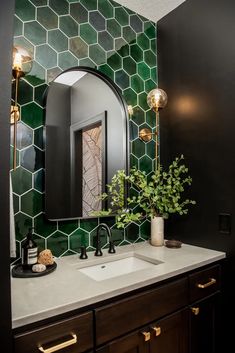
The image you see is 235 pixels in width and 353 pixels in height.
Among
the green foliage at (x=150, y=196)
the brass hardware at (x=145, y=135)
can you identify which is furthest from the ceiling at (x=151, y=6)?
the green foliage at (x=150, y=196)

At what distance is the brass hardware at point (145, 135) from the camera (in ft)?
6.26

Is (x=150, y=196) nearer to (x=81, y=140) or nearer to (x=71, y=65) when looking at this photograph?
(x=81, y=140)

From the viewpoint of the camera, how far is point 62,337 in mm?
884

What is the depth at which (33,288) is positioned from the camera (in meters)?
1.02

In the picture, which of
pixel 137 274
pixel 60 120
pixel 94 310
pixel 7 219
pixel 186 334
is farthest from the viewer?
pixel 60 120

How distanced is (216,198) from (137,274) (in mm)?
767

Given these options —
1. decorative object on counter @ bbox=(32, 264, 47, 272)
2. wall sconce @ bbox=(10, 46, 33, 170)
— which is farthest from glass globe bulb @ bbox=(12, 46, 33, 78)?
decorative object on counter @ bbox=(32, 264, 47, 272)

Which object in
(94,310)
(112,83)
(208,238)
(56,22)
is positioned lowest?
(94,310)

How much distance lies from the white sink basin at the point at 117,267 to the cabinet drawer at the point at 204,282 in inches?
8.4

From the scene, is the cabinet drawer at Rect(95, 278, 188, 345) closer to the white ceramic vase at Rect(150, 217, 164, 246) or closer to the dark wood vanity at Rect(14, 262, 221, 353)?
the dark wood vanity at Rect(14, 262, 221, 353)

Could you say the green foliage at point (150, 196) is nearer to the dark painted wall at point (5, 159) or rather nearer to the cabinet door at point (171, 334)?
the cabinet door at point (171, 334)

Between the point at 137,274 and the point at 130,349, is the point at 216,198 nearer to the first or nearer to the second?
the point at 137,274

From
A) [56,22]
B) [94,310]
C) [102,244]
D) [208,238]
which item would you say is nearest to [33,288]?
[94,310]

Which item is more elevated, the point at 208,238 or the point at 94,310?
the point at 208,238
